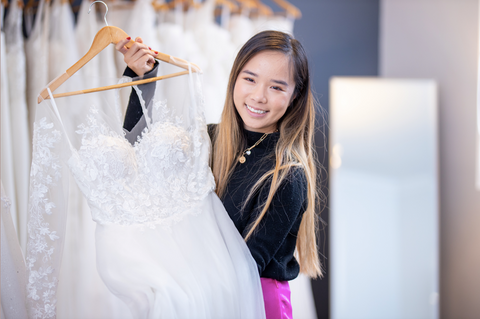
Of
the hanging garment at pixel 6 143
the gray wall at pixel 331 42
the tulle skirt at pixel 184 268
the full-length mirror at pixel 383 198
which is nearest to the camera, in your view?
the tulle skirt at pixel 184 268

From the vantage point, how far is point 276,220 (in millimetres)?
1069

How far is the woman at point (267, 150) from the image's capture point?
42.1 inches

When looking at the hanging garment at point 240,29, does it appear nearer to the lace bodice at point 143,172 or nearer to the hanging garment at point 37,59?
the hanging garment at point 37,59

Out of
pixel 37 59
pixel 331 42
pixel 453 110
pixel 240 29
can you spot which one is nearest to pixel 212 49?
pixel 240 29

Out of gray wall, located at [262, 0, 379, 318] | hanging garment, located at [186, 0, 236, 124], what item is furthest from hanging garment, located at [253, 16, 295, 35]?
gray wall, located at [262, 0, 379, 318]

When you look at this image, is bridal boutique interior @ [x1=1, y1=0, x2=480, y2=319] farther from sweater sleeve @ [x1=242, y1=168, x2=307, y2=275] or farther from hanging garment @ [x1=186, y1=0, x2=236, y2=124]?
sweater sleeve @ [x1=242, y1=168, x2=307, y2=275]

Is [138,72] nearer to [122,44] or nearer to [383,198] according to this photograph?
[122,44]

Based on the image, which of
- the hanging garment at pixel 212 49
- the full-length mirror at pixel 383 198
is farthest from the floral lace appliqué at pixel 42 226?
the full-length mirror at pixel 383 198

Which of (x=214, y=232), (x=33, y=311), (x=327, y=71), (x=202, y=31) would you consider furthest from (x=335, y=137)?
(x=33, y=311)

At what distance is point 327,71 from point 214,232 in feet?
6.01

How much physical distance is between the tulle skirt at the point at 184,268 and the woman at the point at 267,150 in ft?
0.25

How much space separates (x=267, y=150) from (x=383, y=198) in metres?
1.26

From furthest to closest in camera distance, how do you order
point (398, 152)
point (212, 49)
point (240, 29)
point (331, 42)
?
1. point (331, 42)
2. point (398, 152)
3. point (240, 29)
4. point (212, 49)

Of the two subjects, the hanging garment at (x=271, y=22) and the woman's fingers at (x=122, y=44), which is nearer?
the woman's fingers at (x=122, y=44)
